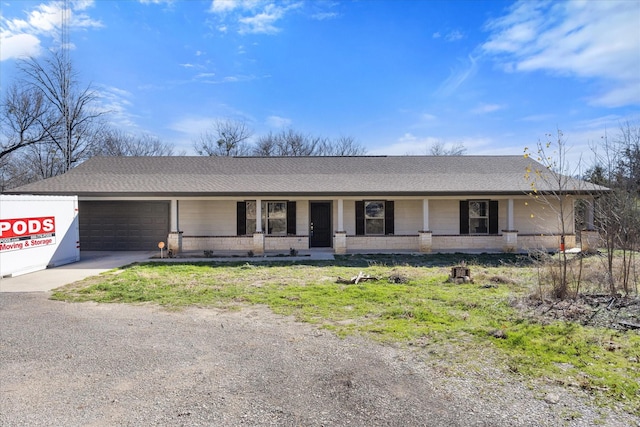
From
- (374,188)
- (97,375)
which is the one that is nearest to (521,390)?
(97,375)

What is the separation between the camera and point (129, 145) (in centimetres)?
3991

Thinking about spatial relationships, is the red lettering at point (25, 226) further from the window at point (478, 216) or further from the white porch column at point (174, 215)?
the window at point (478, 216)

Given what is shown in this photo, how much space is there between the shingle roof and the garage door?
1.10m

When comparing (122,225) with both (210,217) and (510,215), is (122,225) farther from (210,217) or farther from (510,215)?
(510,215)

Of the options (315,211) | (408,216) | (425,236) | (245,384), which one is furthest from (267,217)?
(245,384)

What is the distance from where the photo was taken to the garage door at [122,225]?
15766 millimetres

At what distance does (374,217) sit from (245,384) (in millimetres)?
12623

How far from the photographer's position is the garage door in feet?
51.7

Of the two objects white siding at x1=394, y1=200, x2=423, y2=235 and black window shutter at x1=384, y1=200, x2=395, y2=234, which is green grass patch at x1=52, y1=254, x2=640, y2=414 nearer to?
black window shutter at x1=384, y1=200, x2=395, y2=234

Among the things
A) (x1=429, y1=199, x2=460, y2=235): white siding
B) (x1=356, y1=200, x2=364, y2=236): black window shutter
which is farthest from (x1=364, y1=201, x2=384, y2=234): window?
(x1=429, y1=199, x2=460, y2=235): white siding

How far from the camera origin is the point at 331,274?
34.3ft

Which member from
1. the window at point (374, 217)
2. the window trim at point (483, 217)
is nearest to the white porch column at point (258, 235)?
the window at point (374, 217)

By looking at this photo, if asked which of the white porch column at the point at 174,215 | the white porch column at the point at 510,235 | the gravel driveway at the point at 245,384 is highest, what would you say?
the white porch column at the point at 174,215

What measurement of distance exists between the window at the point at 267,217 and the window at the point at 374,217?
11.6 feet
